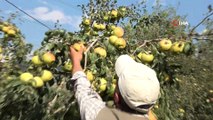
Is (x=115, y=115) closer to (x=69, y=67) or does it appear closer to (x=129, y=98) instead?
(x=129, y=98)

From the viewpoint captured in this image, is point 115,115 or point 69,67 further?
point 69,67

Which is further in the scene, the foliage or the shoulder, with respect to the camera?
the foliage

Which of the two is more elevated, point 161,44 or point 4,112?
point 161,44

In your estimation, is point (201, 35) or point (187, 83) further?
point (187, 83)

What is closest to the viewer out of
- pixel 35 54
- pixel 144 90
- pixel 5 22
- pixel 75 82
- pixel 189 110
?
pixel 144 90

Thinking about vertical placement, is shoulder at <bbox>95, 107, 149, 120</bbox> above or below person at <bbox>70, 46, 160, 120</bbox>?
below

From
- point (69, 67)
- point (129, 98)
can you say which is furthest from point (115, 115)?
point (69, 67)

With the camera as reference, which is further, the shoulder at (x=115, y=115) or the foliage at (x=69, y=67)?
the foliage at (x=69, y=67)

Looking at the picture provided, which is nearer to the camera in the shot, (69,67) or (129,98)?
(129,98)

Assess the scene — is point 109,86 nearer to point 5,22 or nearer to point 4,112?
point 4,112

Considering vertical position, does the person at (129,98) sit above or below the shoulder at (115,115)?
above

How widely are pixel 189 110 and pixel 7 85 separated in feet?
14.0

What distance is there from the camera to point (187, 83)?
6.85 meters

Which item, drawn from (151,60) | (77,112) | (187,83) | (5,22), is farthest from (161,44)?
(187,83)
